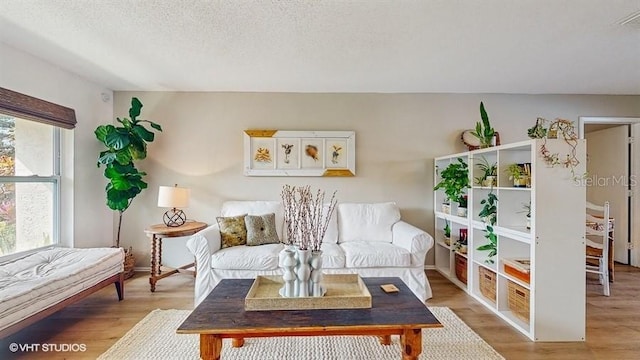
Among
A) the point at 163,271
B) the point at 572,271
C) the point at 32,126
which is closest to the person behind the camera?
the point at 572,271

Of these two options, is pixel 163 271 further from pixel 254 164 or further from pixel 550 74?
pixel 550 74

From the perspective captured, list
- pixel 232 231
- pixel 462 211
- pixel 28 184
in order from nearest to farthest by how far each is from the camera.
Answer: pixel 28 184
pixel 232 231
pixel 462 211

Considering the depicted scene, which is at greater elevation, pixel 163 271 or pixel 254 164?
pixel 254 164

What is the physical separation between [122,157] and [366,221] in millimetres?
2745

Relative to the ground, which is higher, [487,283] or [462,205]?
[462,205]

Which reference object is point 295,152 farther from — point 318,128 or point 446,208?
point 446,208

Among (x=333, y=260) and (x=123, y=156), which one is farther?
(x=123, y=156)

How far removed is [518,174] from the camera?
2.51 m

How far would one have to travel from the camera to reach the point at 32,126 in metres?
3.04

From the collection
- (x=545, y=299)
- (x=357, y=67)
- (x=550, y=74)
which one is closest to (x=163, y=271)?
(x=357, y=67)

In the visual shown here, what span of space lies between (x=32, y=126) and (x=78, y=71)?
2.34 ft

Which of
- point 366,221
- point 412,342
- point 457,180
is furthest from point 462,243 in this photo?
point 412,342

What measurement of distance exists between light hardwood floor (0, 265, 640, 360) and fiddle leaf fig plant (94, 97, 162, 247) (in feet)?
3.21

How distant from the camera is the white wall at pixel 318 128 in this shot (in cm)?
388
